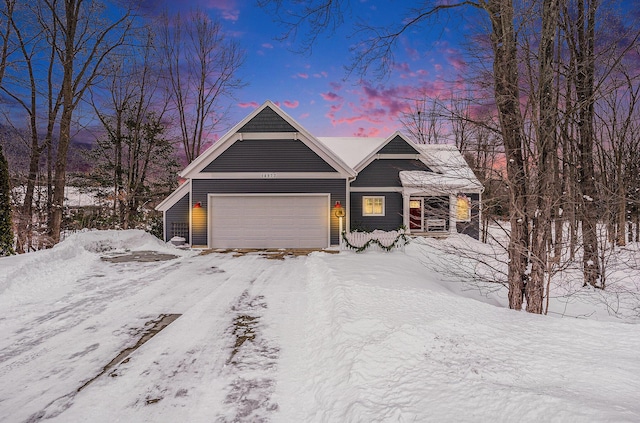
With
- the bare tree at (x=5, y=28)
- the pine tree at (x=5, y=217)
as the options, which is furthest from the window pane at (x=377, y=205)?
the bare tree at (x=5, y=28)

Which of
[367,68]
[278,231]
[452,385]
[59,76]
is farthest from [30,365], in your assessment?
[59,76]

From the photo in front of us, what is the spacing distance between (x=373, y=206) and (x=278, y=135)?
6957 millimetres

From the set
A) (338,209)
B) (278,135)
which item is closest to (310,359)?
(338,209)

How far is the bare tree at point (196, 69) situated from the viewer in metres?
22.4

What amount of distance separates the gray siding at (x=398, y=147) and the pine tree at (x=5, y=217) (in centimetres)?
1623

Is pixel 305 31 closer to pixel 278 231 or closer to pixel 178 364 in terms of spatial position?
pixel 178 364

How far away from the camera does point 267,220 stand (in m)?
14.0

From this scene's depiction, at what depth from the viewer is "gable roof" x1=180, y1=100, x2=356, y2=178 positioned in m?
13.9

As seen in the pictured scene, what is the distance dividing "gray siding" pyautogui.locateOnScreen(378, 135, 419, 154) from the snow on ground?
1338 cm

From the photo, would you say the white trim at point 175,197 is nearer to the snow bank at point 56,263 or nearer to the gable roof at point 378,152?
the snow bank at point 56,263

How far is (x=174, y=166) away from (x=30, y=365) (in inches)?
839

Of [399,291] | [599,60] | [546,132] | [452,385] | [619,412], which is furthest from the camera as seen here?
[599,60]

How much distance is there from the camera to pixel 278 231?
13906 millimetres

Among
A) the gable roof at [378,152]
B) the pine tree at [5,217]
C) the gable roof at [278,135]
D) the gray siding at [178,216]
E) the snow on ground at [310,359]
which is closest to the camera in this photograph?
the snow on ground at [310,359]
